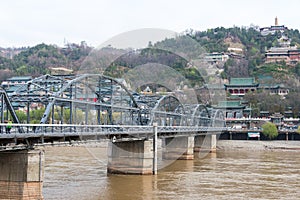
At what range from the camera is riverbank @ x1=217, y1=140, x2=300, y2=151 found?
82.8 m

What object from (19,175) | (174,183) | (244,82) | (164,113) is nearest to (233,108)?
(244,82)

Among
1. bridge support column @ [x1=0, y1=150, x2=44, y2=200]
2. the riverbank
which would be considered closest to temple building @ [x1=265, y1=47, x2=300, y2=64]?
the riverbank

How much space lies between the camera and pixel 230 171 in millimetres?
46688

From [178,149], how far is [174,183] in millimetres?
22994

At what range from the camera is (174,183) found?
123ft

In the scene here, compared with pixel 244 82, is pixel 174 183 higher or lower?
lower

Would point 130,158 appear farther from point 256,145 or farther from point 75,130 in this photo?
point 256,145

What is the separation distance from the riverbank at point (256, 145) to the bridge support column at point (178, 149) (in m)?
23.3

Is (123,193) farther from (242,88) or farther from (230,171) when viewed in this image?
(242,88)

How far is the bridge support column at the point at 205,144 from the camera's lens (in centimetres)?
7525

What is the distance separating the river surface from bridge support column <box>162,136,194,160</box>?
879 cm

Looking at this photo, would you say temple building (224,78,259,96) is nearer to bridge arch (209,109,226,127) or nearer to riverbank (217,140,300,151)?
bridge arch (209,109,226,127)

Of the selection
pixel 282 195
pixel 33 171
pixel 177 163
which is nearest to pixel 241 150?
pixel 177 163

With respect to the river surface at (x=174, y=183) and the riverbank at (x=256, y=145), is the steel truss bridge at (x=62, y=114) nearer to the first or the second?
the river surface at (x=174, y=183)
